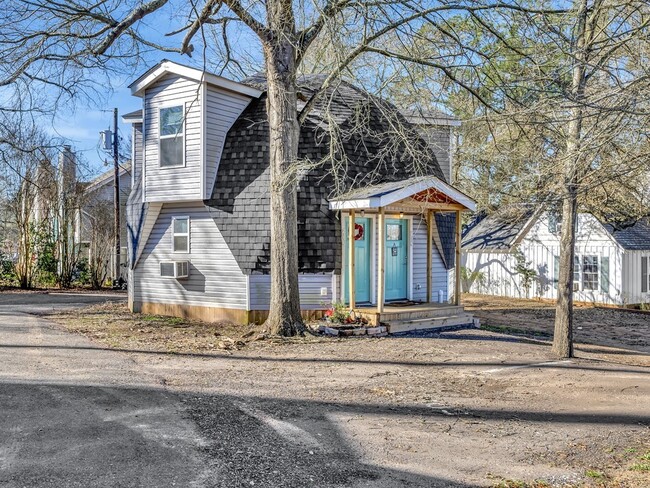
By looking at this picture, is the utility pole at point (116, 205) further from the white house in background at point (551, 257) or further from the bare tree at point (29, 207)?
the white house in background at point (551, 257)

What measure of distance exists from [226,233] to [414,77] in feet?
18.2

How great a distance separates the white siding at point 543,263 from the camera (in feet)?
70.3

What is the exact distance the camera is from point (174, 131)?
525 inches

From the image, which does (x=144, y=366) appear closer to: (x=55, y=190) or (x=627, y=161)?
(x=627, y=161)

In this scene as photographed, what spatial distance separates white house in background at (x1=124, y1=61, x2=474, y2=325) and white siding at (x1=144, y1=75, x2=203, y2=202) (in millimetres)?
27

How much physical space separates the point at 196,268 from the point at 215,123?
11.7 feet

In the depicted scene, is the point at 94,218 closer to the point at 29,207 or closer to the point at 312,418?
the point at 29,207

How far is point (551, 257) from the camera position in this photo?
2316 cm

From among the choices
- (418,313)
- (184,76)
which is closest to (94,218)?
(184,76)

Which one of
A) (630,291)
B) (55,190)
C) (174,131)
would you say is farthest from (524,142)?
(55,190)

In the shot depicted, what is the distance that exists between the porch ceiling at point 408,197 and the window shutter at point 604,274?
1178 centimetres

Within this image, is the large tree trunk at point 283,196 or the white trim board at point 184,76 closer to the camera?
the large tree trunk at point 283,196

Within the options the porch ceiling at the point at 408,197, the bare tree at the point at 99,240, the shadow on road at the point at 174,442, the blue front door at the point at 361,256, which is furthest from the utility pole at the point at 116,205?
the shadow on road at the point at 174,442

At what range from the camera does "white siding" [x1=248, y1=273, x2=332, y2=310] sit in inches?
496
